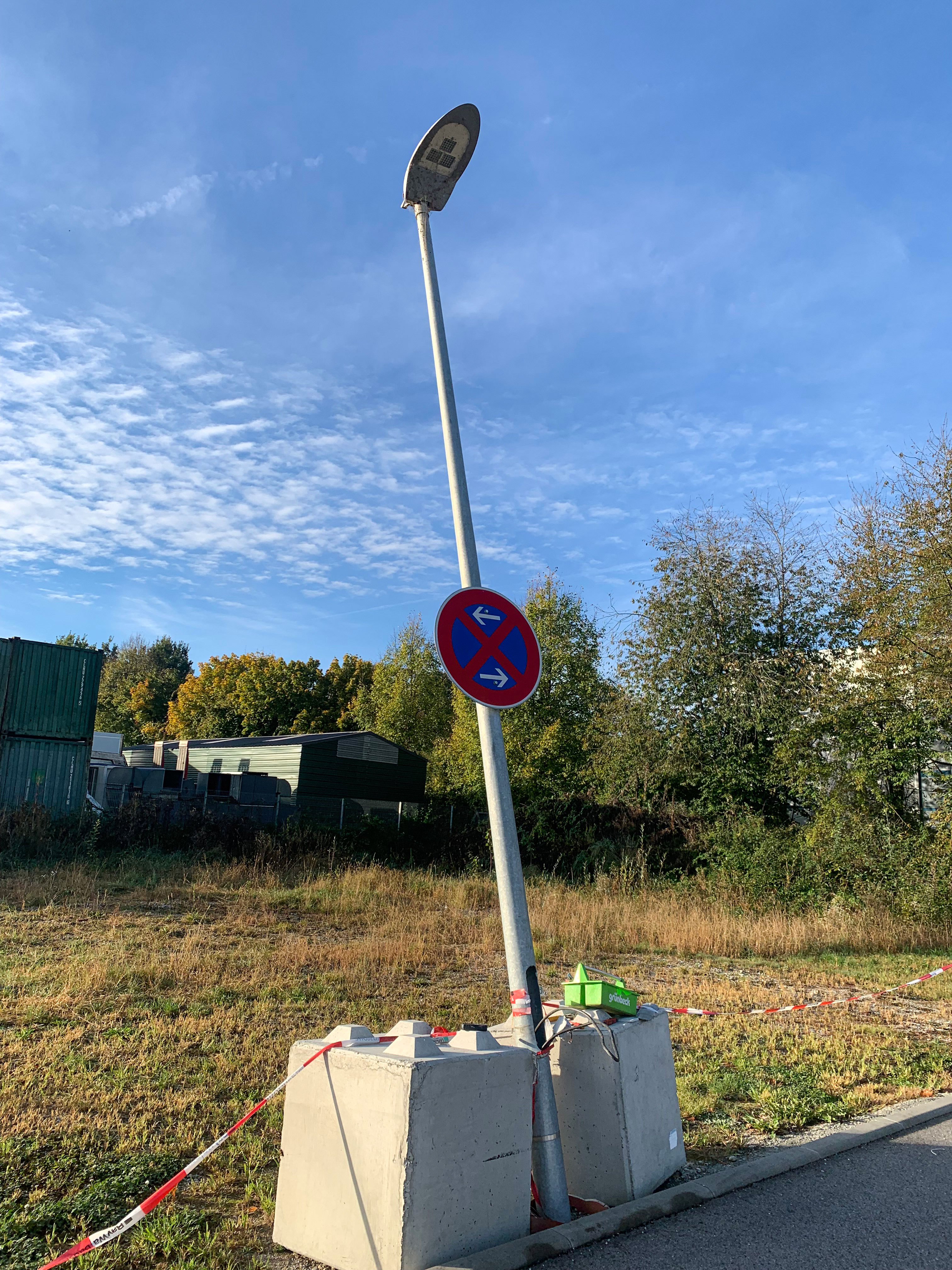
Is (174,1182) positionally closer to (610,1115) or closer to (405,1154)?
(405,1154)

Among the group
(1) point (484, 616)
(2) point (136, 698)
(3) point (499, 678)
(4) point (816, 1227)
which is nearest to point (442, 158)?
(1) point (484, 616)

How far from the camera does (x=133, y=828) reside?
736 inches

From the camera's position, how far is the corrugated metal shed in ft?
94.3

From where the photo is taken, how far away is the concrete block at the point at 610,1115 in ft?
13.1

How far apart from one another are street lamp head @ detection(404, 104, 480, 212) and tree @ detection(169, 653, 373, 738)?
4956 centimetres

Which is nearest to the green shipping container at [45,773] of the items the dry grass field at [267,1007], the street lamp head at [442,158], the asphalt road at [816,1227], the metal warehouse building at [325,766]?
the dry grass field at [267,1007]

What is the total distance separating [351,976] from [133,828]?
37.5 feet

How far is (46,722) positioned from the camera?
817 inches

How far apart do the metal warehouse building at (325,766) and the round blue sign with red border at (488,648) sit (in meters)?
21.4

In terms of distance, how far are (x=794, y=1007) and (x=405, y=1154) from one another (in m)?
6.05

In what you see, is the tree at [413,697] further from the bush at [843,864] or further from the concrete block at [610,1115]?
the concrete block at [610,1115]

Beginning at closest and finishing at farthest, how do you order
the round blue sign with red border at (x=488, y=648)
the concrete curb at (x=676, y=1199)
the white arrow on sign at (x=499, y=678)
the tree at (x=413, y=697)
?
the concrete curb at (x=676, y=1199) < the round blue sign with red border at (x=488, y=648) < the white arrow on sign at (x=499, y=678) < the tree at (x=413, y=697)

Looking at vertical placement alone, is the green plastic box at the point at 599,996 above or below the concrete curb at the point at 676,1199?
above

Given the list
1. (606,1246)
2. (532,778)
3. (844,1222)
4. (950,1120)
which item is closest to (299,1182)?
(606,1246)
